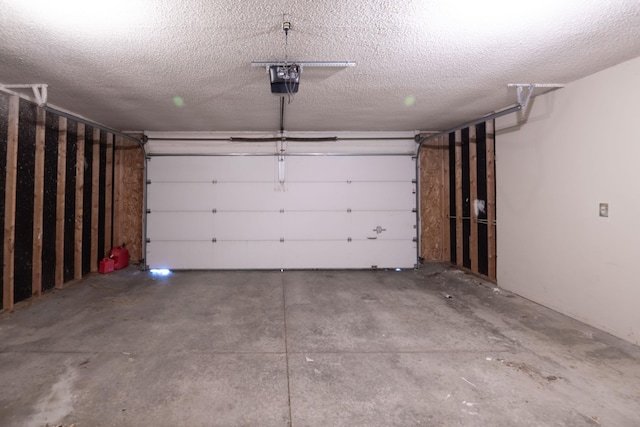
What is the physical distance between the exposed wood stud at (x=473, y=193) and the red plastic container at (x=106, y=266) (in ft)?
21.2

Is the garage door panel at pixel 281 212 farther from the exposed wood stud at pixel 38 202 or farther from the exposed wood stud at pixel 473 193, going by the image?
the exposed wood stud at pixel 38 202

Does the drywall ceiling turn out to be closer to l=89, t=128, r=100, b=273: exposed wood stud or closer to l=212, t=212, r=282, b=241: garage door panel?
l=89, t=128, r=100, b=273: exposed wood stud

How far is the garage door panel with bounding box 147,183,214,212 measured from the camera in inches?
225

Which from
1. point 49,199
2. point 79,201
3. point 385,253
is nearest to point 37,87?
point 49,199

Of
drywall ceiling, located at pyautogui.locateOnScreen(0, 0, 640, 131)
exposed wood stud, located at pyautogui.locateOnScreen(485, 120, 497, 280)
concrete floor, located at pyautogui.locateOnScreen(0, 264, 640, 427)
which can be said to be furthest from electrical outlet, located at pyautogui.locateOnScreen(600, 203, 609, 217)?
exposed wood stud, located at pyautogui.locateOnScreen(485, 120, 497, 280)

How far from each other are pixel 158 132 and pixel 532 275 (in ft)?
21.8

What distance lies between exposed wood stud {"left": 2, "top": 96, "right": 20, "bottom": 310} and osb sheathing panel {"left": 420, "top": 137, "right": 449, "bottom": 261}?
6364 millimetres

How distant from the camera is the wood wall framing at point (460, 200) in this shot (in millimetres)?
4766

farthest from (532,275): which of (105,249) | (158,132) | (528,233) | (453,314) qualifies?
(105,249)

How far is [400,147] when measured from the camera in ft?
19.3

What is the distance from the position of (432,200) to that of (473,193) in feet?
3.53

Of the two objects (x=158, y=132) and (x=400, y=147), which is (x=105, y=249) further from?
(x=400, y=147)

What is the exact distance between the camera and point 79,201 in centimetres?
473

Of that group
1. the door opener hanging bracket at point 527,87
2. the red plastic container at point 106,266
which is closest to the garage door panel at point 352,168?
the door opener hanging bracket at point 527,87
